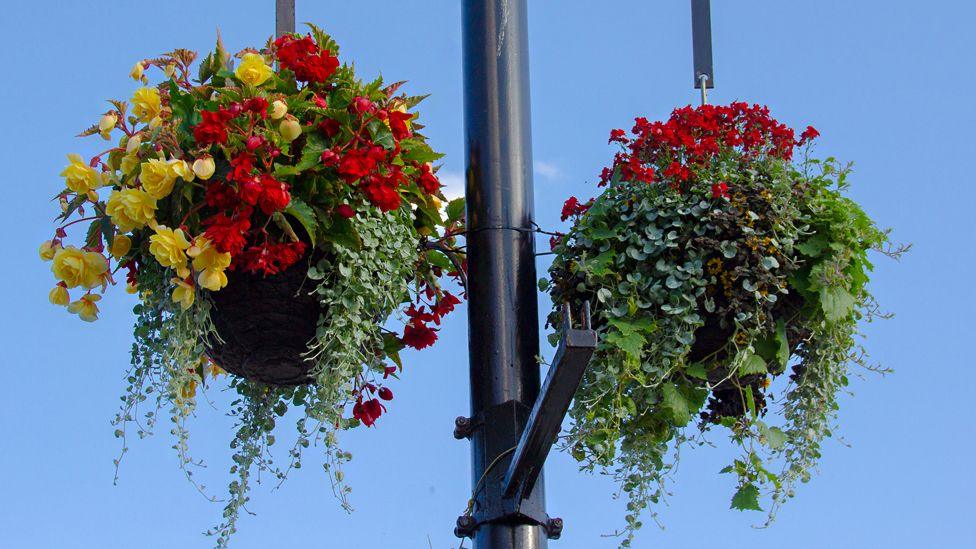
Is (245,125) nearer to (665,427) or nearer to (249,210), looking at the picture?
(249,210)

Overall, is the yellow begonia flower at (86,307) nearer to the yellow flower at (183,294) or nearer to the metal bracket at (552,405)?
the yellow flower at (183,294)

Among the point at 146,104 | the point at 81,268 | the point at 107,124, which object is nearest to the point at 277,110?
the point at 146,104

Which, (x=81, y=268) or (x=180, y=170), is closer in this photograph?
(x=180, y=170)

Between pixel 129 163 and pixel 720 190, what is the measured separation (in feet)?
4.85

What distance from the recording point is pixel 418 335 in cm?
394

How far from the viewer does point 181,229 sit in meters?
3.53

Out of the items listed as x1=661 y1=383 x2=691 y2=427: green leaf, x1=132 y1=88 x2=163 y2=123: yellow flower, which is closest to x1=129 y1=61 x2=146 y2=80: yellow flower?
x1=132 y1=88 x2=163 y2=123: yellow flower

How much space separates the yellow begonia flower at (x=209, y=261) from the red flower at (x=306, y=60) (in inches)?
21.4

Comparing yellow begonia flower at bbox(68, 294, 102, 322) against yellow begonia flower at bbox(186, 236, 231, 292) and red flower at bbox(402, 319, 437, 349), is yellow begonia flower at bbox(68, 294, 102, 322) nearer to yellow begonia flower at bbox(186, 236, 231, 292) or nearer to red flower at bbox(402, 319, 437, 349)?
yellow begonia flower at bbox(186, 236, 231, 292)

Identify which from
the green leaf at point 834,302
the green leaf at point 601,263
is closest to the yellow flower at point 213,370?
the green leaf at point 601,263

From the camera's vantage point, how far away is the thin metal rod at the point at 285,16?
4133 mm

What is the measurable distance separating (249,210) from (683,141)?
1148 millimetres

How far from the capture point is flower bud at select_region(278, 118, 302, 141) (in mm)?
3592

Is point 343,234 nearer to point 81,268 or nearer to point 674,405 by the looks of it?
point 81,268
